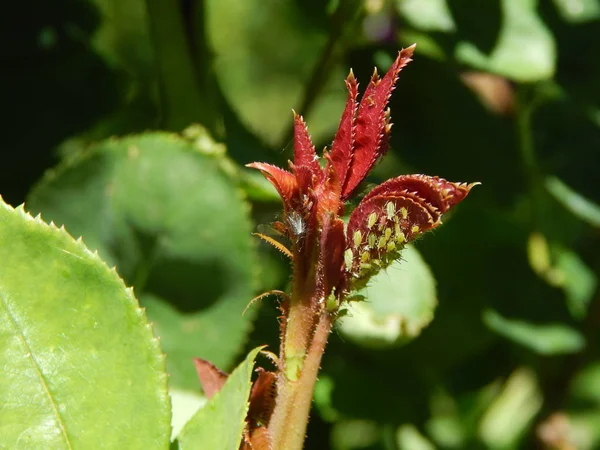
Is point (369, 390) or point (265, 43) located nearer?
point (369, 390)

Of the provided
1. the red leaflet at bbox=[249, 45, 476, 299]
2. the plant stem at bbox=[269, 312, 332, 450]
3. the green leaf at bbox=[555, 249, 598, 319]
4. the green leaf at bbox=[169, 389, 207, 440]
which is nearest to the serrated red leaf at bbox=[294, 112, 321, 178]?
the red leaflet at bbox=[249, 45, 476, 299]

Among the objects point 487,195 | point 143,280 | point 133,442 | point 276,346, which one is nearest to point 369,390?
point 276,346

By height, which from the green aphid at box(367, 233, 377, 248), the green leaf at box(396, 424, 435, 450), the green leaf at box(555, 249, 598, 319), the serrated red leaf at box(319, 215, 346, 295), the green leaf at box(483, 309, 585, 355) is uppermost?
the green aphid at box(367, 233, 377, 248)

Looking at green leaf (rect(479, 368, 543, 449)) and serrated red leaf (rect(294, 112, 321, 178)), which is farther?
green leaf (rect(479, 368, 543, 449))

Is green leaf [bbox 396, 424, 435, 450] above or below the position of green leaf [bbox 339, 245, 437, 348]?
below

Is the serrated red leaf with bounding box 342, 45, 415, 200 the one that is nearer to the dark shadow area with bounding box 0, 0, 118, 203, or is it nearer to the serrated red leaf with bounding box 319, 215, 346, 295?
the serrated red leaf with bounding box 319, 215, 346, 295

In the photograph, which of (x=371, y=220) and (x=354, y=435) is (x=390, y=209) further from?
(x=354, y=435)

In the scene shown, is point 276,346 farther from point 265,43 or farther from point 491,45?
point 265,43

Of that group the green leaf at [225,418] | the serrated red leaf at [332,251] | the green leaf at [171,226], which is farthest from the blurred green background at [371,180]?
the serrated red leaf at [332,251]
